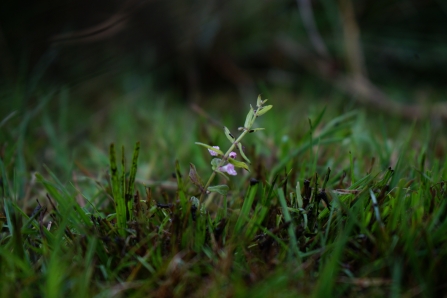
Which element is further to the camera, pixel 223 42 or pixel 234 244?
pixel 223 42

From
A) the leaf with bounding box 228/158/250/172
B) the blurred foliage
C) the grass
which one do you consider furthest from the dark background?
the leaf with bounding box 228/158/250/172

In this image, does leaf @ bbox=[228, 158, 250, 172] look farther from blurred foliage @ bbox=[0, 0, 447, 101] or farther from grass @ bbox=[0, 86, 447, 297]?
blurred foliage @ bbox=[0, 0, 447, 101]

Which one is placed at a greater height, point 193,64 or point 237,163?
point 237,163

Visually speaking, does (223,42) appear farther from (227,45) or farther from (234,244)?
(234,244)

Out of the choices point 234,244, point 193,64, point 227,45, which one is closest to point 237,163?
point 234,244

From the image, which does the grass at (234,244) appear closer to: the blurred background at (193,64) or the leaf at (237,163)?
the leaf at (237,163)

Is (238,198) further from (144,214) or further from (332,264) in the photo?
(332,264)

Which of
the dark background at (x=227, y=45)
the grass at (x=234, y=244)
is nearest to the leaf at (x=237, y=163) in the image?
the grass at (x=234, y=244)

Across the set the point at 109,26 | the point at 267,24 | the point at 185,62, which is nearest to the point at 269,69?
the point at 267,24
